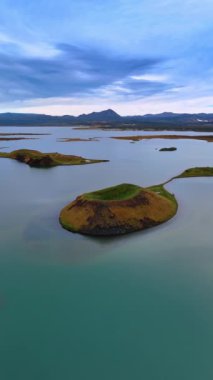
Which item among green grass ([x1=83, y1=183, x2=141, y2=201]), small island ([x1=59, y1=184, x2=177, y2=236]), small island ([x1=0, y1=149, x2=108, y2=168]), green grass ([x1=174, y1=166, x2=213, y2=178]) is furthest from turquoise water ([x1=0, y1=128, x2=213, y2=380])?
small island ([x1=0, y1=149, x2=108, y2=168])

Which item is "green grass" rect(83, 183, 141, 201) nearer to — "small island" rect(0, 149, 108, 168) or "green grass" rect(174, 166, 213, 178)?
"green grass" rect(174, 166, 213, 178)

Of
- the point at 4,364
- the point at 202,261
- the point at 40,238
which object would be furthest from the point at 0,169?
the point at 4,364

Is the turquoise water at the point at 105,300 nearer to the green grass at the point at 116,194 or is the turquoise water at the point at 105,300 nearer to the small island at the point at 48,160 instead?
the green grass at the point at 116,194

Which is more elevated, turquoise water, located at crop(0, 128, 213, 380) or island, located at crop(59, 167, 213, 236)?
island, located at crop(59, 167, 213, 236)

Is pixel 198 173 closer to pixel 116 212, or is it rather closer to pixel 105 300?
pixel 116 212

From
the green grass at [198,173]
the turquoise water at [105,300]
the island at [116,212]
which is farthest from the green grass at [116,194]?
the green grass at [198,173]

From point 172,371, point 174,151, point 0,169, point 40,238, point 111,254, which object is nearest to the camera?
point 172,371

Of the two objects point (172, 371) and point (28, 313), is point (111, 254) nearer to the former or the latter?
point (28, 313)

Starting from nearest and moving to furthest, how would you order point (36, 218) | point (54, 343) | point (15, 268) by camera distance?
1. point (54, 343)
2. point (15, 268)
3. point (36, 218)
